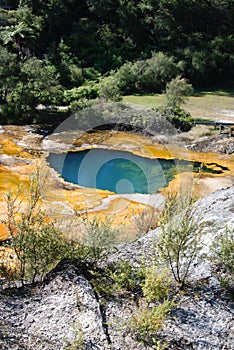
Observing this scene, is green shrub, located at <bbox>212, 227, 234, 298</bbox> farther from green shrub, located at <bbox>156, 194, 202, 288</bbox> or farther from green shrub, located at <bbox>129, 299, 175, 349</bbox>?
green shrub, located at <bbox>129, 299, 175, 349</bbox>

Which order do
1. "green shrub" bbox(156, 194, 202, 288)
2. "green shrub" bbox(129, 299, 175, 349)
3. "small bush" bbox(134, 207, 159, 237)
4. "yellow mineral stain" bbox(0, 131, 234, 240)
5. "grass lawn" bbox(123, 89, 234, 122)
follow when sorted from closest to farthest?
"green shrub" bbox(129, 299, 175, 349)
"green shrub" bbox(156, 194, 202, 288)
"small bush" bbox(134, 207, 159, 237)
"yellow mineral stain" bbox(0, 131, 234, 240)
"grass lawn" bbox(123, 89, 234, 122)

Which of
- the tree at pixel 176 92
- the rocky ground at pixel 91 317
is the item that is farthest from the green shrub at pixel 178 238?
the tree at pixel 176 92

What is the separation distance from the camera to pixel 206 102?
2652 cm

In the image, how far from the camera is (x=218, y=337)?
5184mm

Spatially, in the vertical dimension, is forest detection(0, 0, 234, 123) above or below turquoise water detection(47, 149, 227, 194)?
above

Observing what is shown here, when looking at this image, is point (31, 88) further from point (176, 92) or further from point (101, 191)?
point (101, 191)

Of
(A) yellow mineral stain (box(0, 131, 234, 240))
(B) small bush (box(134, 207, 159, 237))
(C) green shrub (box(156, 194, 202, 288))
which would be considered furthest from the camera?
(A) yellow mineral stain (box(0, 131, 234, 240))

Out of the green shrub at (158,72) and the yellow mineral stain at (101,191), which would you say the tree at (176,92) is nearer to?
the yellow mineral stain at (101,191)

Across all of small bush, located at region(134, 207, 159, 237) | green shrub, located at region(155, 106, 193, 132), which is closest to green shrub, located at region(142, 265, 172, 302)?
small bush, located at region(134, 207, 159, 237)

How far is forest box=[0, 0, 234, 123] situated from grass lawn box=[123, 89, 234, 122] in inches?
73.6

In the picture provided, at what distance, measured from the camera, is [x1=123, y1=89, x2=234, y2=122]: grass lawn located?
23594mm

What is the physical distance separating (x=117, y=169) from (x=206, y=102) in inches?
475

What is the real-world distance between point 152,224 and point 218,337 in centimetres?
608

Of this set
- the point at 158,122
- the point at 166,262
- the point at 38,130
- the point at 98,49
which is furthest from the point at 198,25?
the point at 166,262
